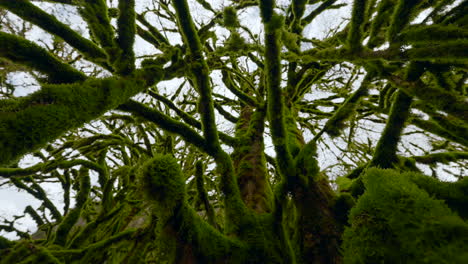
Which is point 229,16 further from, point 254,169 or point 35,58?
point 254,169

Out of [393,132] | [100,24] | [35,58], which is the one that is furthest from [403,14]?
[35,58]

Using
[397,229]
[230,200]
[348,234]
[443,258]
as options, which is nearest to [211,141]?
[230,200]

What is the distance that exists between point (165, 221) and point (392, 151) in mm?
1966

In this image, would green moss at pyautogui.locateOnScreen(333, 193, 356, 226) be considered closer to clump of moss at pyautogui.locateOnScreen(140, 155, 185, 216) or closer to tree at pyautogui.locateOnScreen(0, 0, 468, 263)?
tree at pyautogui.locateOnScreen(0, 0, 468, 263)

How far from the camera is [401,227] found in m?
1.00

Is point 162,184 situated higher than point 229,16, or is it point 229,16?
point 229,16

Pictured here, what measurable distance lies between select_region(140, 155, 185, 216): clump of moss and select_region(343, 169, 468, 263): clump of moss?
1105 mm

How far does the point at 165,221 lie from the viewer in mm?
1551

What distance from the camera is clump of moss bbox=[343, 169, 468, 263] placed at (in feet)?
2.80

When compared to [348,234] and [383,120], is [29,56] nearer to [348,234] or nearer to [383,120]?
[348,234]

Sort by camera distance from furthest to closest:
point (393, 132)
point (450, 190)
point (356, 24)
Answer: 1. point (393, 132)
2. point (356, 24)
3. point (450, 190)

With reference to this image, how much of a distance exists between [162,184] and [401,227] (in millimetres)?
1350

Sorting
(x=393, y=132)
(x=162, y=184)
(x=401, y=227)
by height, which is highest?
(x=393, y=132)

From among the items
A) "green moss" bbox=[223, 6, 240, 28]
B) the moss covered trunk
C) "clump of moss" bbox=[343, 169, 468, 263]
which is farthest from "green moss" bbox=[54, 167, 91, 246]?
"clump of moss" bbox=[343, 169, 468, 263]
